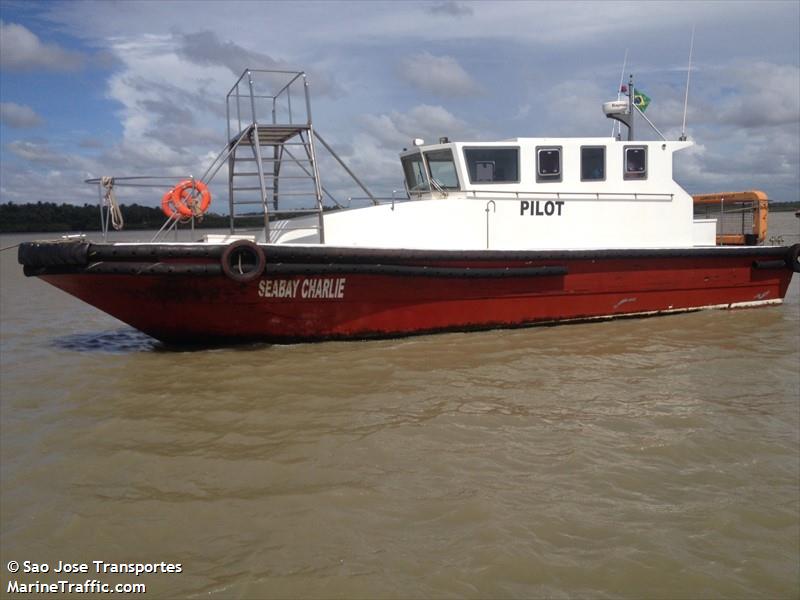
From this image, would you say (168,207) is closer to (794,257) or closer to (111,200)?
(111,200)

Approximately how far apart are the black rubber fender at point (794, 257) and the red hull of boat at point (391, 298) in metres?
0.62

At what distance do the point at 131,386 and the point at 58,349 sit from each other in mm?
2299

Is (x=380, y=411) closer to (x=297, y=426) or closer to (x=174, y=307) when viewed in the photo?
(x=297, y=426)

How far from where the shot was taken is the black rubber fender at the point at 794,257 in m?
9.32

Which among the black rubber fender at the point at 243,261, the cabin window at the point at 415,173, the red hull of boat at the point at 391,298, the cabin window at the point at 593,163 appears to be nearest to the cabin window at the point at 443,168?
the cabin window at the point at 415,173

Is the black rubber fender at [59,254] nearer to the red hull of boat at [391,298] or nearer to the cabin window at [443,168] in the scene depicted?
the red hull of boat at [391,298]

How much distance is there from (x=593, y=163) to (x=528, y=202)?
43.7 inches

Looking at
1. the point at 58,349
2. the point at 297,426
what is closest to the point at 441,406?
the point at 297,426

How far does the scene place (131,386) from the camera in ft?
18.7

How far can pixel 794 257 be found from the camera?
9.34 metres

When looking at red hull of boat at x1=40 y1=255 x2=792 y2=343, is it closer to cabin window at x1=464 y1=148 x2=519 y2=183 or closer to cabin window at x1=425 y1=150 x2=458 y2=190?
cabin window at x1=464 y1=148 x2=519 y2=183

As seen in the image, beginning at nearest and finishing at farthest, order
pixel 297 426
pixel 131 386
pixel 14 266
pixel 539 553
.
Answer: pixel 539 553 → pixel 297 426 → pixel 131 386 → pixel 14 266

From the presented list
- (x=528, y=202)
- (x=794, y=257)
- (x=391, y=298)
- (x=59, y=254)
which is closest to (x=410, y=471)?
(x=391, y=298)

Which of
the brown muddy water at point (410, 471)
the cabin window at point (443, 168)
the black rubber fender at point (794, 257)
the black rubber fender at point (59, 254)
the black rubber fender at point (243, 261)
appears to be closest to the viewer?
the brown muddy water at point (410, 471)
